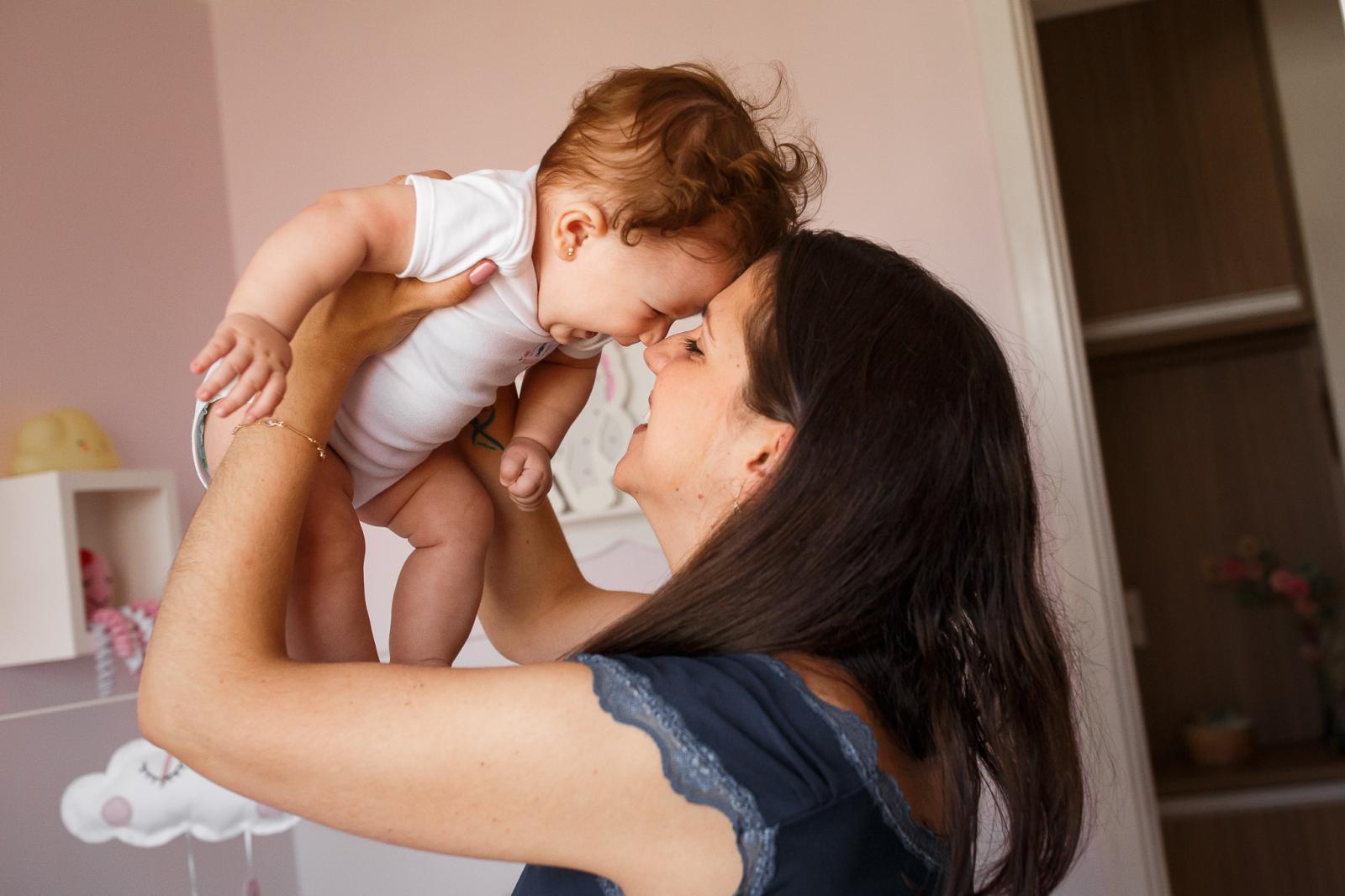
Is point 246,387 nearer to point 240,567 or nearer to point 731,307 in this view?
point 240,567

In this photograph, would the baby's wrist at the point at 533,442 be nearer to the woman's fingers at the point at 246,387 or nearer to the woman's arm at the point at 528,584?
the woman's arm at the point at 528,584

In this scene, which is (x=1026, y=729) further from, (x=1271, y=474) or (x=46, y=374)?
(x=1271, y=474)

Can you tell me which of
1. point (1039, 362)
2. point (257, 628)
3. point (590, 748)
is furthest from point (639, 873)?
point (1039, 362)

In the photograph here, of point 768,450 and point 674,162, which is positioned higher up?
point 674,162

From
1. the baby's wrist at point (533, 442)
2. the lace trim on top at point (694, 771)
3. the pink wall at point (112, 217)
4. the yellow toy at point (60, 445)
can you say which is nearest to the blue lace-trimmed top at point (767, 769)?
the lace trim on top at point (694, 771)

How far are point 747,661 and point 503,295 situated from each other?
46cm

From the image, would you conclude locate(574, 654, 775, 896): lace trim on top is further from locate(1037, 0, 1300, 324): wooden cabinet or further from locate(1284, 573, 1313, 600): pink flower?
locate(1284, 573, 1313, 600): pink flower

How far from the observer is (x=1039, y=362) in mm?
2188

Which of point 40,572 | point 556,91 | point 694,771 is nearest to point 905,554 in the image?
point 694,771

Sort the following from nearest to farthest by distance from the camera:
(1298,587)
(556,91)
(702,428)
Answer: (702,428), (556,91), (1298,587)

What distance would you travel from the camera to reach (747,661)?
2.65ft

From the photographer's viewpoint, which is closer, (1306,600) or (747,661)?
(747,661)

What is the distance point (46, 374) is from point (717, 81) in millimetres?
1692

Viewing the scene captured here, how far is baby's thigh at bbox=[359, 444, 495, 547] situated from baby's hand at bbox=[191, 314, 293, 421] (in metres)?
0.28
